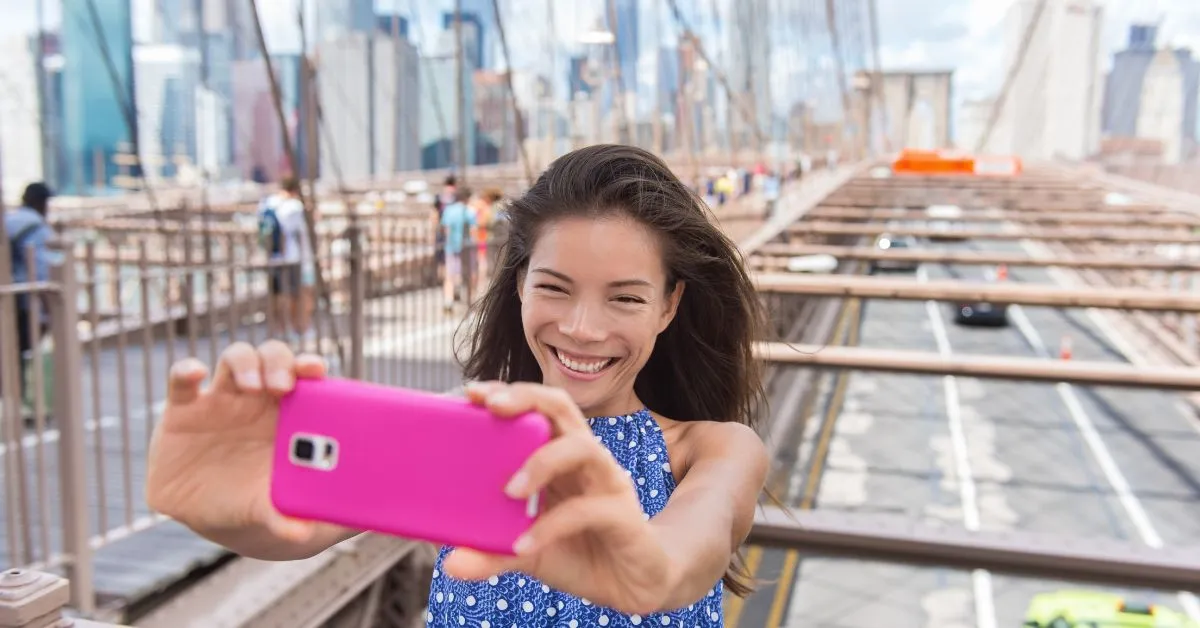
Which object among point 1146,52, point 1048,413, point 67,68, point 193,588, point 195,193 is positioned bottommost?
point 1048,413

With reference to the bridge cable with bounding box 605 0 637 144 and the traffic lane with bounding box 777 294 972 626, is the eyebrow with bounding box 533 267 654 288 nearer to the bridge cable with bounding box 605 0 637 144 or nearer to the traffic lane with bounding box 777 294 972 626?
the traffic lane with bounding box 777 294 972 626

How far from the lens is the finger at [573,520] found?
84 cm

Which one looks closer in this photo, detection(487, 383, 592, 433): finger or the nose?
detection(487, 383, 592, 433): finger

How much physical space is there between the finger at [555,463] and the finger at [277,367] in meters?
0.20

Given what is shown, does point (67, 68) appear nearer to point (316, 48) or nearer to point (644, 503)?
point (316, 48)

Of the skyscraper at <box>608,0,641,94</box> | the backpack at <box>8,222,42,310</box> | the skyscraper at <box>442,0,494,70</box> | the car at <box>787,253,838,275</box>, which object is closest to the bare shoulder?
the car at <box>787,253,838,275</box>

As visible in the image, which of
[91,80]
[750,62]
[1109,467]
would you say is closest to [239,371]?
[91,80]

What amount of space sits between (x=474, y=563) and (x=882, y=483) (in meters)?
20.4

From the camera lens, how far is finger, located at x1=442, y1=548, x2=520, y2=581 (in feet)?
2.79

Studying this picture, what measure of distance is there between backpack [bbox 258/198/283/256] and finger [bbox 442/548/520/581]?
7541 mm

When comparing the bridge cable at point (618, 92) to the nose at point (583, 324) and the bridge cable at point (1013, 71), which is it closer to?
the nose at point (583, 324)

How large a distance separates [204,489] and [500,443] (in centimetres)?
29

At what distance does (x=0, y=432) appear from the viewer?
223 inches

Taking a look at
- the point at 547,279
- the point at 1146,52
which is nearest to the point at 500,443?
the point at 547,279
